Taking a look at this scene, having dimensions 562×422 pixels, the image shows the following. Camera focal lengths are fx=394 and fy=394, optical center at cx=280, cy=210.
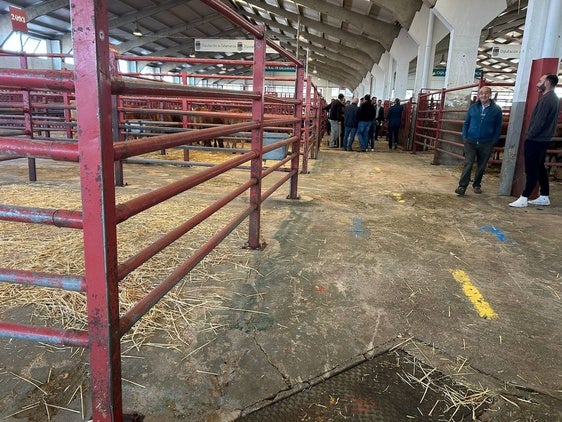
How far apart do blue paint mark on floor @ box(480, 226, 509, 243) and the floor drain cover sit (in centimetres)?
262

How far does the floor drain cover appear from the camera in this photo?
1.57m

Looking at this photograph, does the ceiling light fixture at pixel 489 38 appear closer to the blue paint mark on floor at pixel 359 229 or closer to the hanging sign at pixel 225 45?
the hanging sign at pixel 225 45

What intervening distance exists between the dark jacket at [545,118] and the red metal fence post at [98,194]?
5.54 meters

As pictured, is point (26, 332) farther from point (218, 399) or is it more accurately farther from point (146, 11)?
point (146, 11)

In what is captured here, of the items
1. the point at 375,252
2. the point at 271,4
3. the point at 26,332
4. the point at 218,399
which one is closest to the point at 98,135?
the point at 26,332

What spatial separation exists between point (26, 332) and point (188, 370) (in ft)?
2.36

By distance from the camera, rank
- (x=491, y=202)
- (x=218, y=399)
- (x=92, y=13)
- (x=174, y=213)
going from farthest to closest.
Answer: (x=491, y=202)
(x=174, y=213)
(x=218, y=399)
(x=92, y=13)

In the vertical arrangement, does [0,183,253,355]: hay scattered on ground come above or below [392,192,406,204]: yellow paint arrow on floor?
below

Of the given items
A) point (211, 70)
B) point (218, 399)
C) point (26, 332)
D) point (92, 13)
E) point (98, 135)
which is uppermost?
point (211, 70)

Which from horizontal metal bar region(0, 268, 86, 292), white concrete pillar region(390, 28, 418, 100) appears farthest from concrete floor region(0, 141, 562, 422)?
white concrete pillar region(390, 28, 418, 100)

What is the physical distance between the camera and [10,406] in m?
1.50

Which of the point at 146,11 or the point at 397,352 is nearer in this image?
the point at 397,352

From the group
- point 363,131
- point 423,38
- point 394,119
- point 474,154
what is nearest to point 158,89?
point 474,154

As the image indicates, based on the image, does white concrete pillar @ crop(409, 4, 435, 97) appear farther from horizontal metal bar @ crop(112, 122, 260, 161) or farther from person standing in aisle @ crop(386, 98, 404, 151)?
horizontal metal bar @ crop(112, 122, 260, 161)
